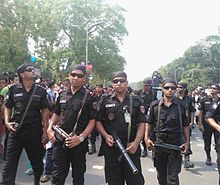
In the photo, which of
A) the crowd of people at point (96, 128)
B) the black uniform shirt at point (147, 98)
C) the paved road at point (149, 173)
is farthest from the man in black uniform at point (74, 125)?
the black uniform shirt at point (147, 98)

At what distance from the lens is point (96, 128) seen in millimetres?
4168

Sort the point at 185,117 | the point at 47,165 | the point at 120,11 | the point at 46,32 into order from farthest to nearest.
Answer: the point at 120,11 → the point at 46,32 → the point at 47,165 → the point at 185,117

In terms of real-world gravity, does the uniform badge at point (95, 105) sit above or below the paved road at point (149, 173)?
above

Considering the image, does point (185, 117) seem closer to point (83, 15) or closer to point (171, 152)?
point (171, 152)

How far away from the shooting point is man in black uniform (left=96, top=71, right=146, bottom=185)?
3834 millimetres

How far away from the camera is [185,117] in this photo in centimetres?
464

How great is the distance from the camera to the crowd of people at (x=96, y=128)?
387cm

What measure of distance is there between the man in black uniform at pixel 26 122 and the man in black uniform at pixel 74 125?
517 millimetres

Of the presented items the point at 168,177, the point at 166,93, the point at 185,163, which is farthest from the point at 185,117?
the point at 185,163

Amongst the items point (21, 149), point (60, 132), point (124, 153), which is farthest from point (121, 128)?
point (21, 149)

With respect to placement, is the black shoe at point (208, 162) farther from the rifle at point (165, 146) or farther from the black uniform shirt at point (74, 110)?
the black uniform shirt at point (74, 110)

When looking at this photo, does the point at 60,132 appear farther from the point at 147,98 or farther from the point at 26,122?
the point at 147,98

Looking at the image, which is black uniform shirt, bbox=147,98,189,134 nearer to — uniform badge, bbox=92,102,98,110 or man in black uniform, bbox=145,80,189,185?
man in black uniform, bbox=145,80,189,185

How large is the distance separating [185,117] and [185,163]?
7.82 ft
